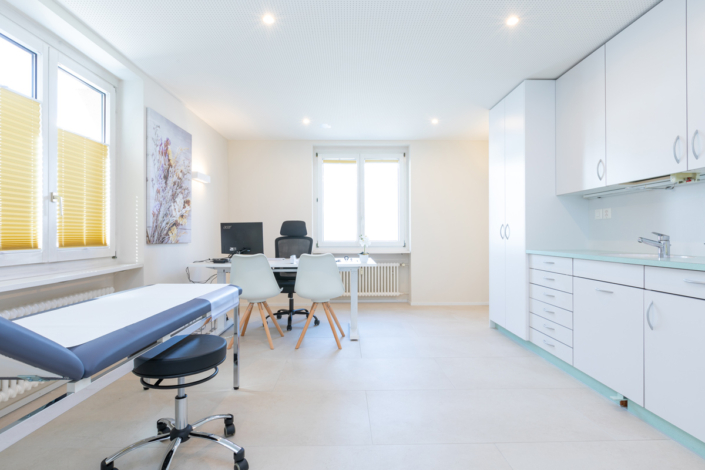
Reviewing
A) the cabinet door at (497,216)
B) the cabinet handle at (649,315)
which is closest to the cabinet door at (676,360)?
the cabinet handle at (649,315)

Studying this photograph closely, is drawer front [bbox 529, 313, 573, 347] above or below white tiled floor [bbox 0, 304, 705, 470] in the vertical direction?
above

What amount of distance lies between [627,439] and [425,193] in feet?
13.5

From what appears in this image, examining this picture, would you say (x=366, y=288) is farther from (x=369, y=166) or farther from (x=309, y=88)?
(x=309, y=88)

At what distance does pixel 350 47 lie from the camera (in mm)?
2822

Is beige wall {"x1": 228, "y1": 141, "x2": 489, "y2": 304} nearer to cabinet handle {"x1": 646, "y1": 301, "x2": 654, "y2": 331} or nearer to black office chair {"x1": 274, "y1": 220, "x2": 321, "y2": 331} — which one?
black office chair {"x1": 274, "y1": 220, "x2": 321, "y2": 331}

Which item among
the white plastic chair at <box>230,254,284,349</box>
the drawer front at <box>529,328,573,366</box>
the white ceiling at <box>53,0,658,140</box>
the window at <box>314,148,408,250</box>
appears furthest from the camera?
the window at <box>314,148,408,250</box>

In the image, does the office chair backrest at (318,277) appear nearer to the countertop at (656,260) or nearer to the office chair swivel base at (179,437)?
the office chair swivel base at (179,437)

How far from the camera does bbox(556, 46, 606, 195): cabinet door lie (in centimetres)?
280

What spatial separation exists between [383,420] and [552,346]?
5.75ft

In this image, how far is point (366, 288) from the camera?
18.6ft

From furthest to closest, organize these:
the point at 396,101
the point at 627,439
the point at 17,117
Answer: the point at 396,101 < the point at 17,117 < the point at 627,439

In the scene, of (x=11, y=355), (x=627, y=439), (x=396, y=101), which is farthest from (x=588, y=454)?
(x=396, y=101)

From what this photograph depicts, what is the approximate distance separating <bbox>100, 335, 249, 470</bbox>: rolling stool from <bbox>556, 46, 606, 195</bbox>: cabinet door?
3.11 meters

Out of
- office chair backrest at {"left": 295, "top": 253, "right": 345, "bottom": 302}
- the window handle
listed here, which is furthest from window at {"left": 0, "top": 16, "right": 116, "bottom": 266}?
office chair backrest at {"left": 295, "top": 253, "right": 345, "bottom": 302}
